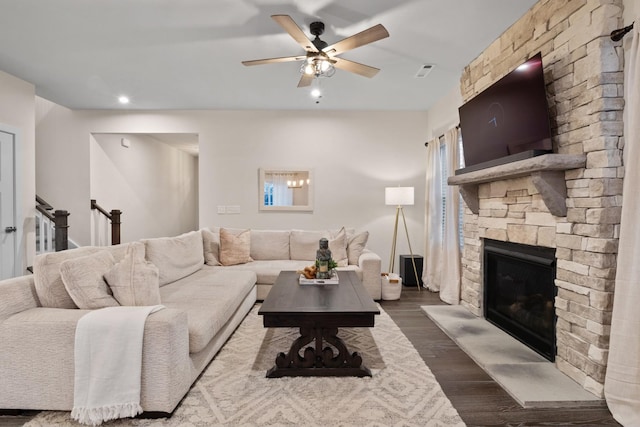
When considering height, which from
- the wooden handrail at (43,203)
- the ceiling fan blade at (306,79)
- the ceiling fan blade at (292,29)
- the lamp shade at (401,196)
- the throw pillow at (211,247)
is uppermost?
the ceiling fan blade at (292,29)

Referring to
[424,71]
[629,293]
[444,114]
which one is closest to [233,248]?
[424,71]

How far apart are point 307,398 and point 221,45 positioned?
310 cm

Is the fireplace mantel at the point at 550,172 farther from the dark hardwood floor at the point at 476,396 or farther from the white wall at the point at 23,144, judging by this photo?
the white wall at the point at 23,144

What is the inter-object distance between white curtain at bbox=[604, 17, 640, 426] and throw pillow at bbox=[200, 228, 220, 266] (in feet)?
12.8

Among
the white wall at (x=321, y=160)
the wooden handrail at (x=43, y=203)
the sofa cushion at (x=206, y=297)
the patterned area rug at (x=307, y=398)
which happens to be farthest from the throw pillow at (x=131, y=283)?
the wooden handrail at (x=43, y=203)

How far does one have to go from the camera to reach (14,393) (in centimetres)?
179

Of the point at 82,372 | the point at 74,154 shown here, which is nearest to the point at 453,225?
the point at 82,372

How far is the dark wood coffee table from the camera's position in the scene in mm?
2225

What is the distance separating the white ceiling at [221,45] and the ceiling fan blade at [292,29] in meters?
0.29

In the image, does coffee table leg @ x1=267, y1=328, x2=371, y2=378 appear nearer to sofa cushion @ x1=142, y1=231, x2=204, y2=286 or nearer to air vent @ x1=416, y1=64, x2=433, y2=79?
sofa cushion @ x1=142, y1=231, x2=204, y2=286

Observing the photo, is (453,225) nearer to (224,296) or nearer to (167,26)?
(224,296)

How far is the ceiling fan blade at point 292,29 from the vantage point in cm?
219

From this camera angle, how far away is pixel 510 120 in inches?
104

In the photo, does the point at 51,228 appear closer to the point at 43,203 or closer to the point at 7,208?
the point at 43,203
